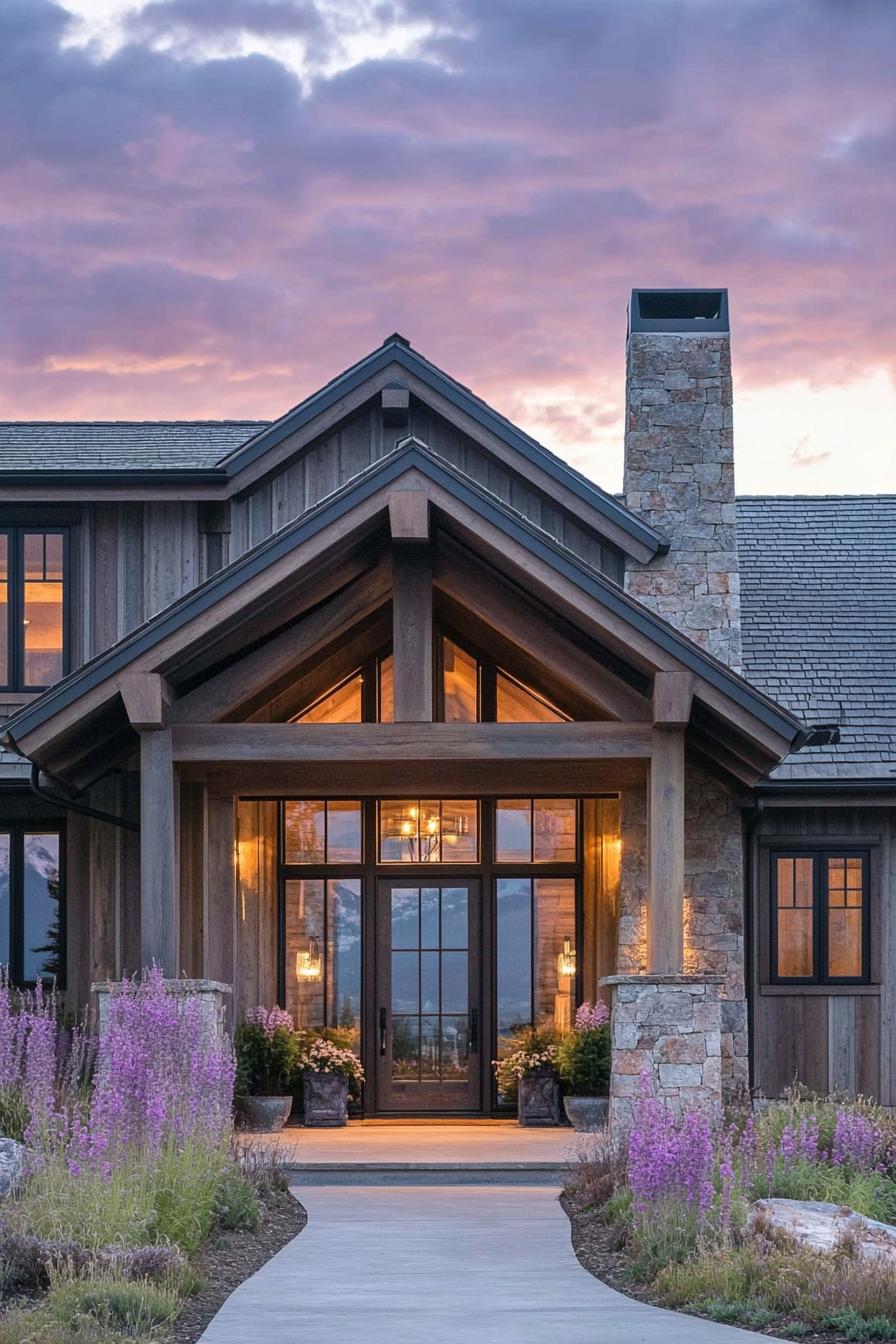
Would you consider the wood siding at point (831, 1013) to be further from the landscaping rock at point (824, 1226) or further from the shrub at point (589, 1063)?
the landscaping rock at point (824, 1226)

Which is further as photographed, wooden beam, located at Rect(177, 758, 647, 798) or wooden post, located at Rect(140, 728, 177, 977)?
wooden beam, located at Rect(177, 758, 647, 798)

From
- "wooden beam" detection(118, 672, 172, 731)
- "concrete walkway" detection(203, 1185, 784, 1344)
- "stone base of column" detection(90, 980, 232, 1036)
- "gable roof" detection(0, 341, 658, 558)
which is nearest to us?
"concrete walkway" detection(203, 1185, 784, 1344)

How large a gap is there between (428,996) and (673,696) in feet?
15.8

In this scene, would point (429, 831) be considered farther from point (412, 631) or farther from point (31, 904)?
point (412, 631)

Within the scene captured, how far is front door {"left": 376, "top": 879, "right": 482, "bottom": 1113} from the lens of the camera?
16.0 metres

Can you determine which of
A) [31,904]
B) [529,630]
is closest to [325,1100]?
[31,904]

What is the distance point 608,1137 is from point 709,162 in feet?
32.4

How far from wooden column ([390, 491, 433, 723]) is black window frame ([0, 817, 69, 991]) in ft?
14.5

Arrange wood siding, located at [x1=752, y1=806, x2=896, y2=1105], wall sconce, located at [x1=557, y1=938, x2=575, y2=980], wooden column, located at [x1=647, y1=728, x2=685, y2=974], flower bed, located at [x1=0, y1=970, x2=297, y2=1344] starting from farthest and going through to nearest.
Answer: wall sconce, located at [x1=557, y1=938, x2=575, y2=980] < wood siding, located at [x1=752, y1=806, x2=896, y2=1105] < wooden column, located at [x1=647, y1=728, x2=685, y2=974] < flower bed, located at [x1=0, y1=970, x2=297, y2=1344]

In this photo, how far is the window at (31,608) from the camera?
52.6 feet

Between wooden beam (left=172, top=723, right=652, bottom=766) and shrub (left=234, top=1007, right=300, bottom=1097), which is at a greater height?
wooden beam (left=172, top=723, right=652, bottom=766)

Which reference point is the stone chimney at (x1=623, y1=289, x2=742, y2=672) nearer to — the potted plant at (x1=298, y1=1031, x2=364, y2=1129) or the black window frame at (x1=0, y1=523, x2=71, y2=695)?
the potted plant at (x1=298, y1=1031, x2=364, y2=1129)

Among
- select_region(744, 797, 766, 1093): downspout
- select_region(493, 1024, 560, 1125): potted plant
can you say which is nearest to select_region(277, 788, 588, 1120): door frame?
select_region(493, 1024, 560, 1125): potted plant

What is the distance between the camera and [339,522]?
1249 cm
